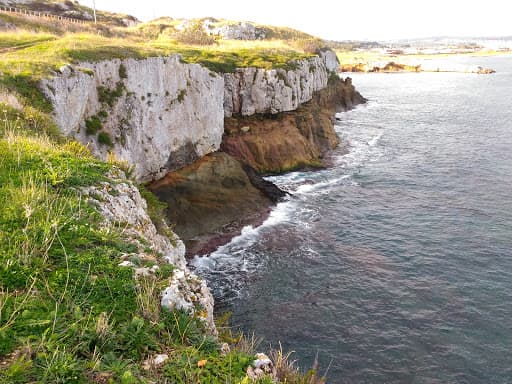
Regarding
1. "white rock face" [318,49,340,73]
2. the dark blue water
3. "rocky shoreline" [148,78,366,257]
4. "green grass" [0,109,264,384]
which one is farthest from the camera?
"white rock face" [318,49,340,73]

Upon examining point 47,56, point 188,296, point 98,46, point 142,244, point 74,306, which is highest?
point 98,46

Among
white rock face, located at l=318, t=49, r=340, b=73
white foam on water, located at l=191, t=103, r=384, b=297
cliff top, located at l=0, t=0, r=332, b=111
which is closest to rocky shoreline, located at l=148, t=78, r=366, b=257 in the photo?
white foam on water, located at l=191, t=103, r=384, b=297

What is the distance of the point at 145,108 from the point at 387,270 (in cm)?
1728

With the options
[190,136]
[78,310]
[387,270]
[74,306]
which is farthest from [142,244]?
[190,136]

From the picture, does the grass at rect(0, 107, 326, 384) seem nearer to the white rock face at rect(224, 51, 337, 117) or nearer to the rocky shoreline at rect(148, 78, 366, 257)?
the rocky shoreline at rect(148, 78, 366, 257)

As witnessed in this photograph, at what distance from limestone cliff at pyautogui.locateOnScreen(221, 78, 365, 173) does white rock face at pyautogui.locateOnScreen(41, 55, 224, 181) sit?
13.6 feet

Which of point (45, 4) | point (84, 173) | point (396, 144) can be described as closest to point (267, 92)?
point (396, 144)

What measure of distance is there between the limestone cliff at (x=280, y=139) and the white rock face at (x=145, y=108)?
4.14 metres

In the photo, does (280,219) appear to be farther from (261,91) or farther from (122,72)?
(261,91)

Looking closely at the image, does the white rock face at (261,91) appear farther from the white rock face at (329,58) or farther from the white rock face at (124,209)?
the white rock face at (329,58)

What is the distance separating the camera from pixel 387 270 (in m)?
22.4

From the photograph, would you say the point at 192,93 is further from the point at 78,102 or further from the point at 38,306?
the point at 38,306

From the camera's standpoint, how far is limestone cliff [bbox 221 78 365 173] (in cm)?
3744

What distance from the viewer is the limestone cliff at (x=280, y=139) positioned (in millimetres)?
37438
